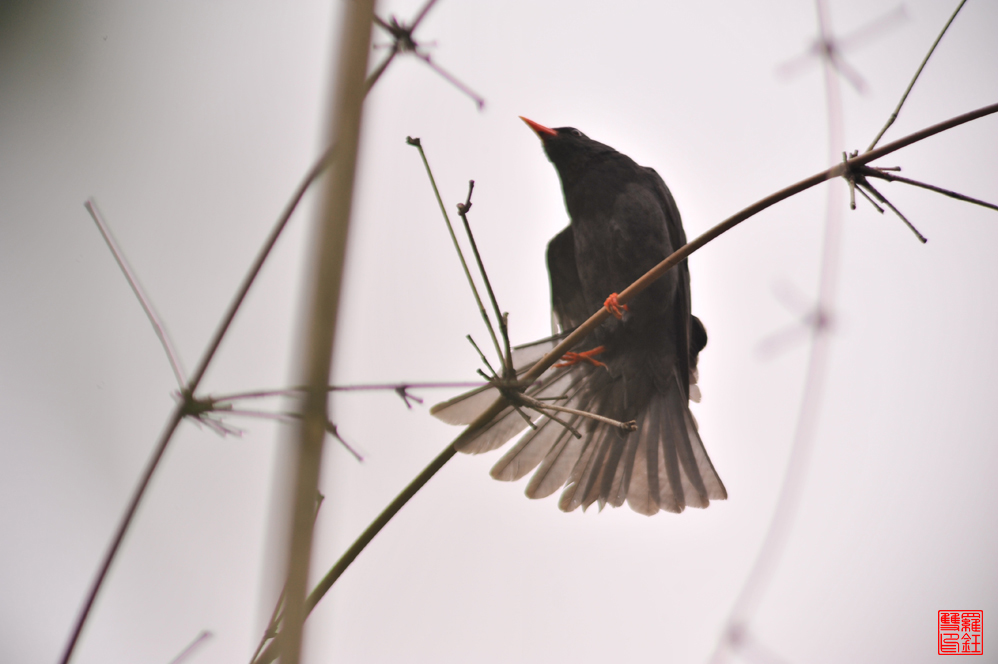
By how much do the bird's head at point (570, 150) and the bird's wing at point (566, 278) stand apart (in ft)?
0.65

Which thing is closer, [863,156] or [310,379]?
[310,379]

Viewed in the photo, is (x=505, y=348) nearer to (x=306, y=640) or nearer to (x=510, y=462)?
(x=306, y=640)

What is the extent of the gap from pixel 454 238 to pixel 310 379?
75cm

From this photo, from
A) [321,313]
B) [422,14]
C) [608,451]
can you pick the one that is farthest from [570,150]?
[321,313]

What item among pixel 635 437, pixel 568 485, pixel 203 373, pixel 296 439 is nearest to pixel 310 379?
pixel 296 439

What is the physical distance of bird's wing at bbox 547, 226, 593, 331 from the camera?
2256 mm

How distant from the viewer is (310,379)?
31cm

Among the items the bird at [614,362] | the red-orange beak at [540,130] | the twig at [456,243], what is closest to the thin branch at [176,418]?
the twig at [456,243]

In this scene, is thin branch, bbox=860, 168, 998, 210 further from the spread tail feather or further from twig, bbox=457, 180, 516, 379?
the spread tail feather

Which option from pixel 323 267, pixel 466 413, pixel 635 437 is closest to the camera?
pixel 323 267

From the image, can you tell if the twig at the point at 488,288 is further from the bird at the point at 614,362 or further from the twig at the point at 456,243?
the bird at the point at 614,362

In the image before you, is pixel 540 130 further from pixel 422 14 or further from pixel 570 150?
pixel 422 14

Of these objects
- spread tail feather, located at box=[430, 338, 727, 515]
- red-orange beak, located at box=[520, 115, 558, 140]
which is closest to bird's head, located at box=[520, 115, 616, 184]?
red-orange beak, located at box=[520, 115, 558, 140]

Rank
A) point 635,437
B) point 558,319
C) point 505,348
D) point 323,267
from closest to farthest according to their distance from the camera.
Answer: point 323,267 < point 505,348 < point 635,437 < point 558,319
